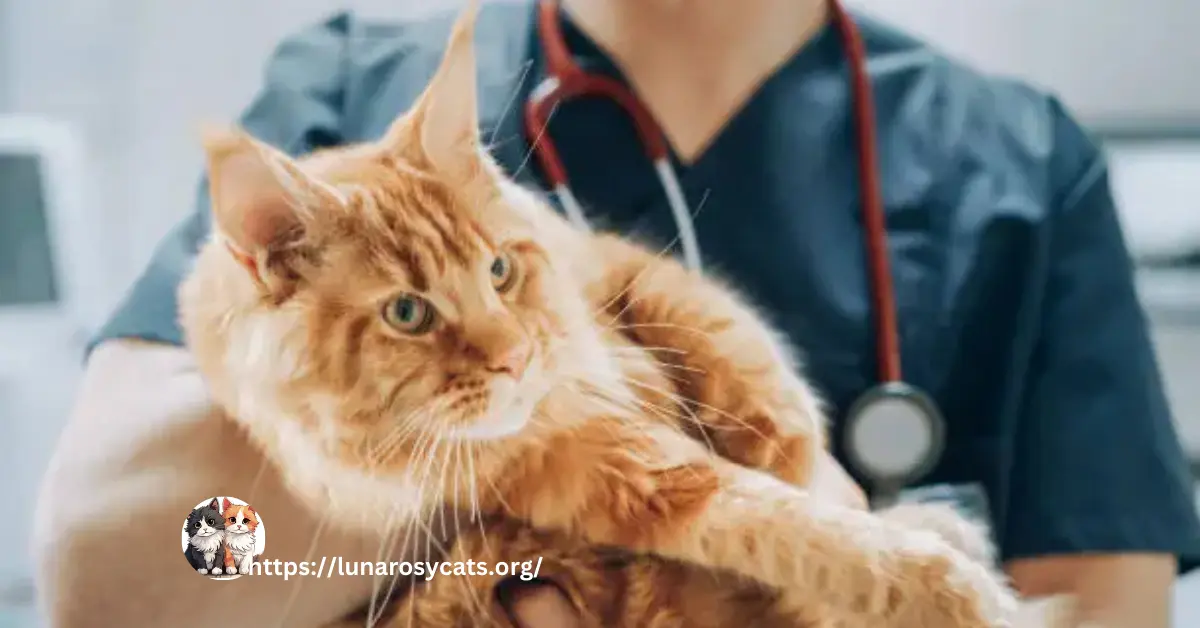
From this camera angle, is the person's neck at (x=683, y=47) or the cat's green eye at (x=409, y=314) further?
the person's neck at (x=683, y=47)

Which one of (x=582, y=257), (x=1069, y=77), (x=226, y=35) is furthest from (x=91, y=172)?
(x=1069, y=77)

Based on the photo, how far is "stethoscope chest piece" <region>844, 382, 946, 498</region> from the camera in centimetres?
50

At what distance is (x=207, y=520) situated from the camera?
465mm

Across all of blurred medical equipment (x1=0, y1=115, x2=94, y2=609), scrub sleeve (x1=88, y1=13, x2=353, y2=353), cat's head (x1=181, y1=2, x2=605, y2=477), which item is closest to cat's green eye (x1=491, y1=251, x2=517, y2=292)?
cat's head (x1=181, y1=2, x2=605, y2=477)

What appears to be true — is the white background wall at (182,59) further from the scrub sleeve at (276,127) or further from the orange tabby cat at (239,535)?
the orange tabby cat at (239,535)

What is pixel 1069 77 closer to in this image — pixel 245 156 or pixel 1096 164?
pixel 1096 164

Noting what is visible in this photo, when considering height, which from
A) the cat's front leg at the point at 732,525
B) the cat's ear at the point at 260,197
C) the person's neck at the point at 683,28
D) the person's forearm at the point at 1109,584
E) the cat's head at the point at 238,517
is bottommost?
the person's forearm at the point at 1109,584

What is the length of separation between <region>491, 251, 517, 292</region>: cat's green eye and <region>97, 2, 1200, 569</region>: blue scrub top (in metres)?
0.07

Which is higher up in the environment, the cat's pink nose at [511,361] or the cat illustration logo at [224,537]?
the cat's pink nose at [511,361]

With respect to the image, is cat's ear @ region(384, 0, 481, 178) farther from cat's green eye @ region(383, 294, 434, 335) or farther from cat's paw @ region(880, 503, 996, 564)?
cat's paw @ region(880, 503, 996, 564)

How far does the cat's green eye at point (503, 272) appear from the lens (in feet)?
1.51

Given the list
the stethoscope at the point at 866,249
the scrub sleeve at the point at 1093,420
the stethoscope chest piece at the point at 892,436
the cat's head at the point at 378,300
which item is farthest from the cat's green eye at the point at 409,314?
the scrub sleeve at the point at 1093,420

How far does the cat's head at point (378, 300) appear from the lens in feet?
1.42

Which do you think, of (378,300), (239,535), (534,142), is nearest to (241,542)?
(239,535)
